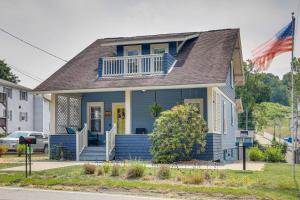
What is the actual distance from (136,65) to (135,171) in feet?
34.6

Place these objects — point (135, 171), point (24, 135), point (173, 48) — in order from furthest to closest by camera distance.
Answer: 1. point (24, 135)
2. point (173, 48)
3. point (135, 171)

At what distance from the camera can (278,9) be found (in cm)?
1761

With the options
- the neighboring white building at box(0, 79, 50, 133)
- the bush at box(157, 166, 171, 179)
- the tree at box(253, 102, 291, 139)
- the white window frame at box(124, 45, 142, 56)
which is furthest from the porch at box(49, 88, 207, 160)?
the tree at box(253, 102, 291, 139)

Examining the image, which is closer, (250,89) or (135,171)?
(135,171)

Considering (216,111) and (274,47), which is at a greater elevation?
(274,47)

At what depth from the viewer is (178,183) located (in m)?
12.5

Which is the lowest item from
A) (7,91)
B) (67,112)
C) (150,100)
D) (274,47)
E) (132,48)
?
(67,112)

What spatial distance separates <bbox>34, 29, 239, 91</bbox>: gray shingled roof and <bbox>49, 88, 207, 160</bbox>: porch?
3.33 feet

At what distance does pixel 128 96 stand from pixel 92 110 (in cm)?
411

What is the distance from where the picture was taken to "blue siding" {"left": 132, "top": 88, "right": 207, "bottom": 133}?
74.6 feet

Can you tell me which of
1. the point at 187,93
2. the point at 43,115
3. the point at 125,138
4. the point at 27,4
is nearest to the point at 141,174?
the point at 125,138

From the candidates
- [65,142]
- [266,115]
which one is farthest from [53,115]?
[266,115]

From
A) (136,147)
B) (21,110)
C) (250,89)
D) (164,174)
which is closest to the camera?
(164,174)

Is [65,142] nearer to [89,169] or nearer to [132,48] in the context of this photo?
[132,48]
